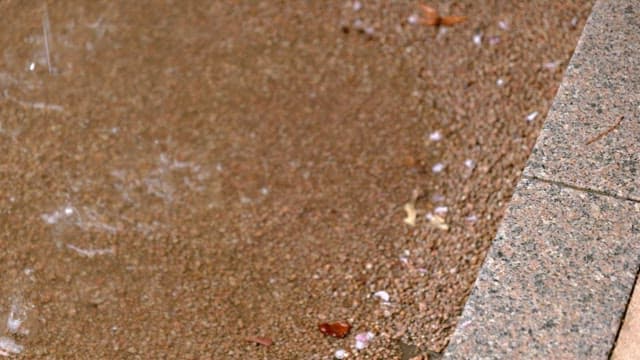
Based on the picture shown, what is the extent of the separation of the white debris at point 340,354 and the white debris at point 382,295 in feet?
0.84

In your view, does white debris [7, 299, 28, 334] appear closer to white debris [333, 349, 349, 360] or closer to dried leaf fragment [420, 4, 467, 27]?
white debris [333, 349, 349, 360]

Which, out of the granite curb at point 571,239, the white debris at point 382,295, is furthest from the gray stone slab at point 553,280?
the white debris at point 382,295

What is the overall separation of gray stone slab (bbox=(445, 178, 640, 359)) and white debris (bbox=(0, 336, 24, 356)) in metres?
1.43

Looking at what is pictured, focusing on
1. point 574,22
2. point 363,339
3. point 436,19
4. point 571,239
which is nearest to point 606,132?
point 571,239

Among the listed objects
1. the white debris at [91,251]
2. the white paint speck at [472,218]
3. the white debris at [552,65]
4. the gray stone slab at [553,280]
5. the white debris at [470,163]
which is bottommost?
the white paint speck at [472,218]

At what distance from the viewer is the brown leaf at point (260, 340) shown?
338 cm

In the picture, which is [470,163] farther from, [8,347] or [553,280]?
[8,347]

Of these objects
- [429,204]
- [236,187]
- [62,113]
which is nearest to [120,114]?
[62,113]

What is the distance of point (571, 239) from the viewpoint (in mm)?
2852

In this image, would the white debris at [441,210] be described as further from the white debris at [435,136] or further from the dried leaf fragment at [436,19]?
the dried leaf fragment at [436,19]

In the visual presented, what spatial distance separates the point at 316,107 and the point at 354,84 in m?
0.20

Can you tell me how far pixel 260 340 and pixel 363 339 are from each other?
318 millimetres

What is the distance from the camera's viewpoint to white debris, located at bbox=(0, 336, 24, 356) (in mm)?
3392

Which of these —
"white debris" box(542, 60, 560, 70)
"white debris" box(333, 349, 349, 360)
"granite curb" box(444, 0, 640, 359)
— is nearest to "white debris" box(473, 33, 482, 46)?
"white debris" box(542, 60, 560, 70)
